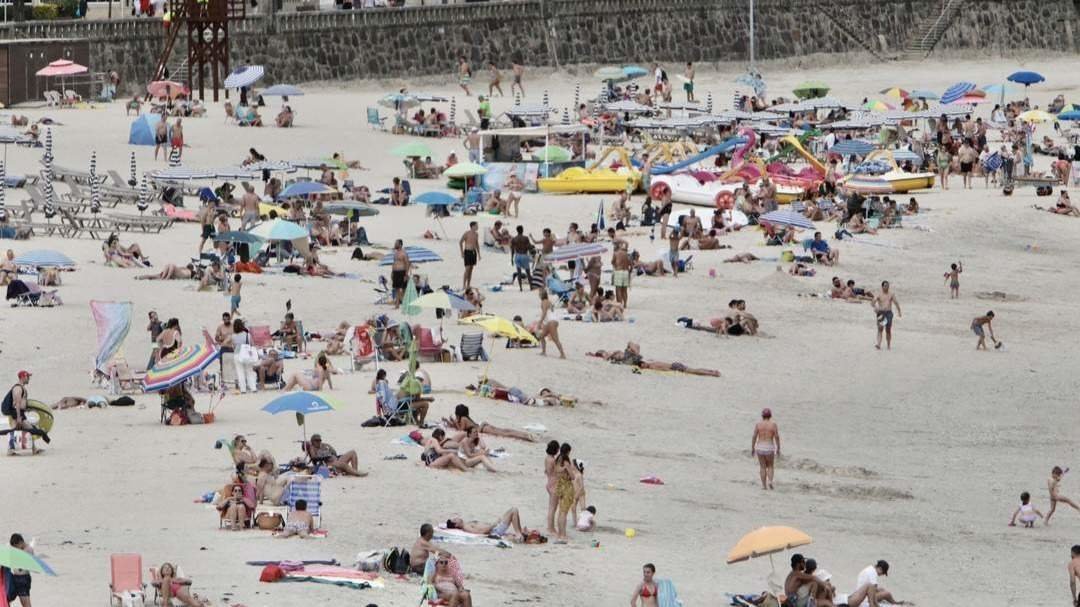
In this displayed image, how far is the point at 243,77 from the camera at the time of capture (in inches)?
2041

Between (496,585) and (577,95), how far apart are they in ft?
122

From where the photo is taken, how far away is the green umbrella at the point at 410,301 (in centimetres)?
2989

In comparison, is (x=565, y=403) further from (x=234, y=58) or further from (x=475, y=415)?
(x=234, y=58)

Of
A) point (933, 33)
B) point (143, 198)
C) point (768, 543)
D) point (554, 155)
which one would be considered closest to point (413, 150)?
point (554, 155)

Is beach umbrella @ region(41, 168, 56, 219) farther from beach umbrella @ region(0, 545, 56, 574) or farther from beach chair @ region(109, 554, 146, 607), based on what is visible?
beach umbrella @ region(0, 545, 56, 574)

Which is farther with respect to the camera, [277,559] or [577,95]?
[577,95]

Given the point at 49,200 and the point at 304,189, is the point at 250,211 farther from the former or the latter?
the point at 49,200

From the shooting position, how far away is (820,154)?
5012 centimetres

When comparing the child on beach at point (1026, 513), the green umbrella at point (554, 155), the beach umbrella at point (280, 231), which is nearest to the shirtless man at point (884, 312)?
A: the beach umbrella at point (280, 231)

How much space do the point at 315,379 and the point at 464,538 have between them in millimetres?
6200

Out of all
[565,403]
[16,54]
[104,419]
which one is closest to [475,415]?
[565,403]

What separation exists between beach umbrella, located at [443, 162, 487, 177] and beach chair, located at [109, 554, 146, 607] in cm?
2584

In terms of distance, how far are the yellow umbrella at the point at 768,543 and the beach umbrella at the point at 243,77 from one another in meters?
33.6

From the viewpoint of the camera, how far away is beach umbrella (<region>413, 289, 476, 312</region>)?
2886 centimetres
